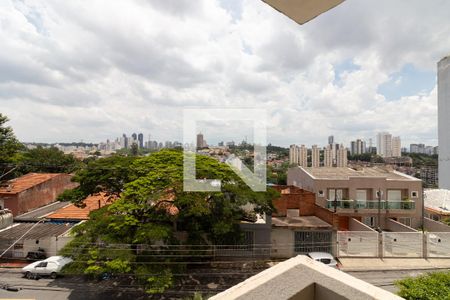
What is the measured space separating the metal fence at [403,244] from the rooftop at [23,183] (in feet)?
61.9

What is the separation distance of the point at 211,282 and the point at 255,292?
10493mm

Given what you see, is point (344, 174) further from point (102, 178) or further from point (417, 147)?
point (417, 147)

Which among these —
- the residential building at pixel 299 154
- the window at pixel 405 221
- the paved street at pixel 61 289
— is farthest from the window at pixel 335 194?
the residential building at pixel 299 154

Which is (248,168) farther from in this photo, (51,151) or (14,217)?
(51,151)

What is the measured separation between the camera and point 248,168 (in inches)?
476

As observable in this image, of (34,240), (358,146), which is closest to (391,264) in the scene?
(34,240)

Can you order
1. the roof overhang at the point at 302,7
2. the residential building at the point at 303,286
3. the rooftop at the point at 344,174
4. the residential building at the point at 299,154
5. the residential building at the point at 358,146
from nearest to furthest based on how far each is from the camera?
the roof overhang at the point at 302,7
the residential building at the point at 303,286
the rooftop at the point at 344,174
the residential building at the point at 299,154
the residential building at the point at 358,146

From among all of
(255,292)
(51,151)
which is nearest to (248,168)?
(255,292)

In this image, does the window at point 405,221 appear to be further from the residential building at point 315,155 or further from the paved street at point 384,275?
the residential building at point 315,155

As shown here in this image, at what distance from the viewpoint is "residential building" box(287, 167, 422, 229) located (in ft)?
50.9

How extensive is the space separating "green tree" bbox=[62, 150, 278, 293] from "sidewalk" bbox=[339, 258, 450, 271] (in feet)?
13.7

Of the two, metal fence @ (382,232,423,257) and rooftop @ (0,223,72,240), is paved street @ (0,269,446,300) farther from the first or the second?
rooftop @ (0,223,72,240)

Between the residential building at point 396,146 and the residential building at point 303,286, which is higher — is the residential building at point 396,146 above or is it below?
above

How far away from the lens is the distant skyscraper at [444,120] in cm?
2766
